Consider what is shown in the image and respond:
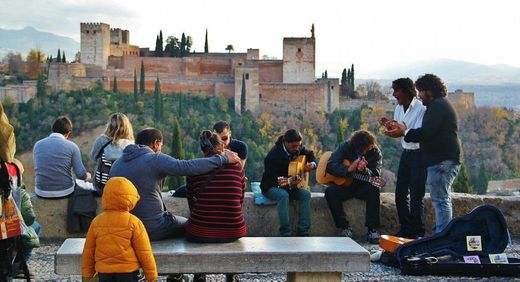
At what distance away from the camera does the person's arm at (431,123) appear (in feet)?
15.5

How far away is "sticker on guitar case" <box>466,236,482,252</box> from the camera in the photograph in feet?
13.6

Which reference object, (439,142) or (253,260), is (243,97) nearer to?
(439,142)

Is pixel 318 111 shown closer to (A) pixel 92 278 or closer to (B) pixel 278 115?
(B) pixel 278 115

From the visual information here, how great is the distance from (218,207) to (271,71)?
147ft

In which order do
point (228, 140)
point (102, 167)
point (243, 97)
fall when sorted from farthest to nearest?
point (243, 97) < point (228, 140) < point (102, 167)

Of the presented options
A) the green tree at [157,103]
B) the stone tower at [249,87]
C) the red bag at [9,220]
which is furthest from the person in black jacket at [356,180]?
the stone tower at [249,87]

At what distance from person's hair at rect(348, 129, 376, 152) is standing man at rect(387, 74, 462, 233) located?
0.59 meters

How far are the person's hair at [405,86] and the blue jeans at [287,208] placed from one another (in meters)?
1.01

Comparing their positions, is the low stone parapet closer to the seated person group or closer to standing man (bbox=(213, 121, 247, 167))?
the seated person group

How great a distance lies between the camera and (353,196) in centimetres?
554

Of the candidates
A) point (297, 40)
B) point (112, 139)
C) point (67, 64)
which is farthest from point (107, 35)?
point (112, 139)

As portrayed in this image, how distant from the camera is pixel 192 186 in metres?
3.76

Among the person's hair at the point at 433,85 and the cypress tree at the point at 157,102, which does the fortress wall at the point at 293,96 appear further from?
the person's hair at the point at 433,85

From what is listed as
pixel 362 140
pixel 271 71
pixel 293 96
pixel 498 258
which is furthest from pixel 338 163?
pixel 271 71
